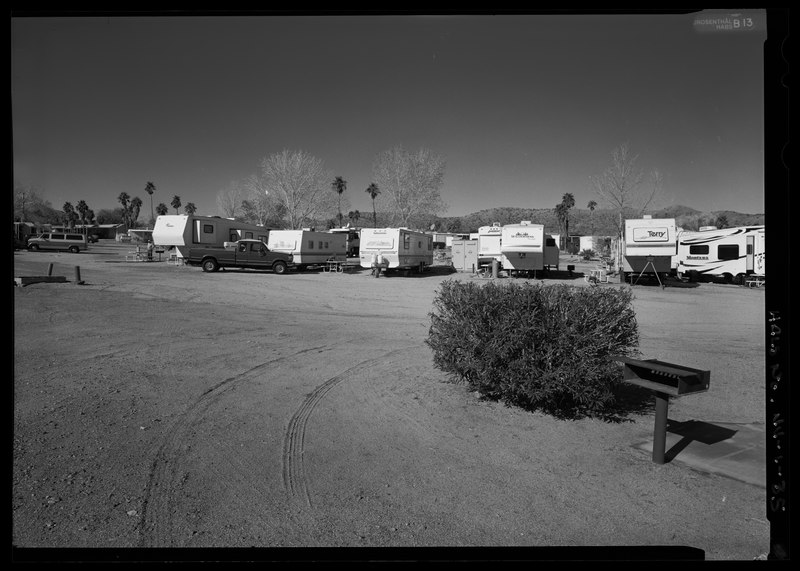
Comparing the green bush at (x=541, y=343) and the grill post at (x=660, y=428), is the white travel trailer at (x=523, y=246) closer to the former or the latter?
the green bush at (x=541, y=343)

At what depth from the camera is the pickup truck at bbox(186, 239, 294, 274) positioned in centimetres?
2102

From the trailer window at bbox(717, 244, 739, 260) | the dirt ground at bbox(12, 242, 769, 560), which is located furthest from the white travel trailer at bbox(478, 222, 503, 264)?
the dirt ground at bbox(12, 242, 769, 560)

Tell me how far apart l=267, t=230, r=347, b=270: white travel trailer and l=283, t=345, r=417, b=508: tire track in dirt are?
18300 mm

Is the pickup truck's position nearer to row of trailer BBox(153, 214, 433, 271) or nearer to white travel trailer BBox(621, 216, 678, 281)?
row of trailer BBox(153, 214, 433, 271)

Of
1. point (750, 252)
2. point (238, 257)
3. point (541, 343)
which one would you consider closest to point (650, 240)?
point (750, 252)

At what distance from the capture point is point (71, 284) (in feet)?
46.6

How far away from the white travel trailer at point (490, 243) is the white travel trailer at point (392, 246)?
3197 mm

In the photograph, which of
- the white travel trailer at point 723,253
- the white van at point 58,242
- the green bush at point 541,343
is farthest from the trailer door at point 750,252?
the white van at point 58,242

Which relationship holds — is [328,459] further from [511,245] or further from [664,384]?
[511,245]

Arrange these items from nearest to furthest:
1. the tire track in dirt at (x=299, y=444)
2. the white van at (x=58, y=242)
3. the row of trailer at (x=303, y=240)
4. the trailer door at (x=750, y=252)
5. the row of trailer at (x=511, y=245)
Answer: the tire track in dirt at (x=299, y=444) → the row of trailer at (x=511, y=245) → the trailer door at (x=750, y=252) → the row of trailer at (x=303, y=240) → the white van at (x=58, y=242)

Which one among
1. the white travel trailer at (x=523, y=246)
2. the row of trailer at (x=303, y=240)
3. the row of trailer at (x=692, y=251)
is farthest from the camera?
the row of trailer at (x=303, y=240)

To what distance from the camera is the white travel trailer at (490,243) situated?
2236cm
